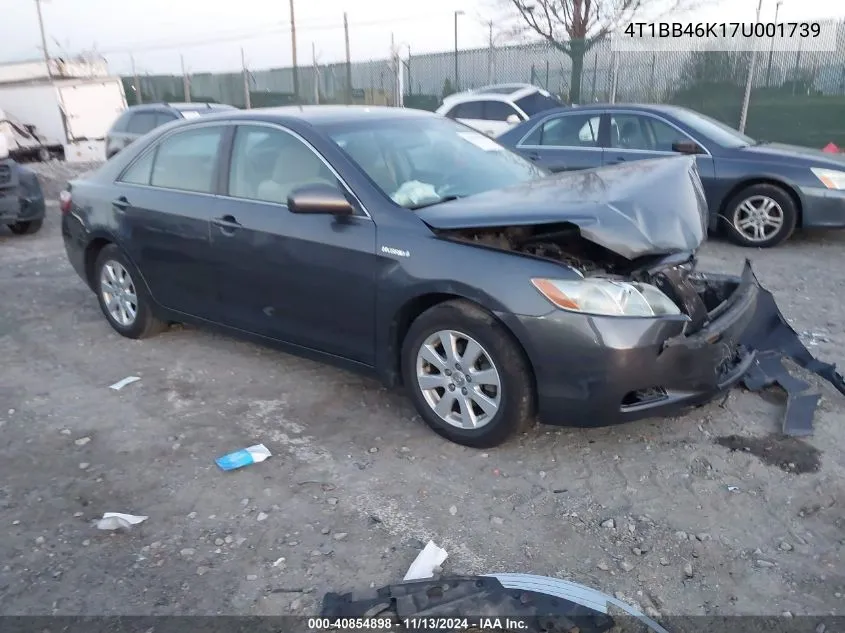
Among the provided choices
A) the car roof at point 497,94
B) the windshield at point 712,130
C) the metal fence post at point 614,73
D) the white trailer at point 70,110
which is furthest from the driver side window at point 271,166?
the white trailer at point 70,110

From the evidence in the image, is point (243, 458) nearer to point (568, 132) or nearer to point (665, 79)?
point (568, 132)

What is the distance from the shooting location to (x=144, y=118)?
40.1ft

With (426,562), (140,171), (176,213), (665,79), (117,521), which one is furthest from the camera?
(665,79)

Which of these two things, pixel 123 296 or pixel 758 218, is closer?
pixel 123 296

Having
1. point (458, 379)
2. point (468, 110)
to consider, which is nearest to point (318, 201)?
point (458, 379)

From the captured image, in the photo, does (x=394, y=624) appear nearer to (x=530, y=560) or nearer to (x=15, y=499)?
(x=530, y=560)

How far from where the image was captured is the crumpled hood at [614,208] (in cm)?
338

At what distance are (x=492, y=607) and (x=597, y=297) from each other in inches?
56.8

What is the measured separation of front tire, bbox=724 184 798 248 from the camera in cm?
764

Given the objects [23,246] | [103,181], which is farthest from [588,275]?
[23,246]

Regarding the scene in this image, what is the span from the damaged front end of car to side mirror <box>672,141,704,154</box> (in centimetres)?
379

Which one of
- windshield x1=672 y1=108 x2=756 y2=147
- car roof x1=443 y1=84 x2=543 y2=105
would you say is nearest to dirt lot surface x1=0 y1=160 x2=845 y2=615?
windshield x1=672 y1=108 x2=756 y2=147

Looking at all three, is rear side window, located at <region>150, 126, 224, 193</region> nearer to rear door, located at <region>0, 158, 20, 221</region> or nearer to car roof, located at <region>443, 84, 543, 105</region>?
rear door, located at <region>0, 158, 20, 221</region>

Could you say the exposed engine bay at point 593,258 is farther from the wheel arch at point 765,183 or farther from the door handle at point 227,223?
the wheel arch at point 765,183
